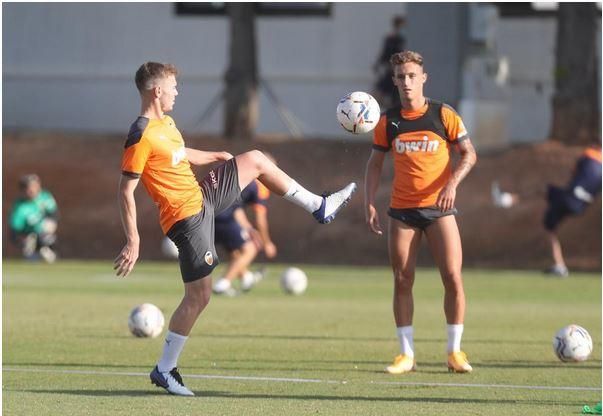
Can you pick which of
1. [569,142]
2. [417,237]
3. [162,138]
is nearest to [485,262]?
[569,142]

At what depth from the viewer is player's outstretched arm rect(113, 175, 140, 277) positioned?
32.4 ft

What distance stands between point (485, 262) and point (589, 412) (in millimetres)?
22019

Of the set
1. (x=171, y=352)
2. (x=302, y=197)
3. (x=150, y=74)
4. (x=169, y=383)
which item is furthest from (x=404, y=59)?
(x=169, y=383)

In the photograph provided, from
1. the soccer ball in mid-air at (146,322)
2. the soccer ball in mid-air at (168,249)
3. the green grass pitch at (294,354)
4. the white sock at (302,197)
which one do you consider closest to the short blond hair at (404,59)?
the white sock at (302,197)

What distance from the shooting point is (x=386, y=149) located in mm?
12008

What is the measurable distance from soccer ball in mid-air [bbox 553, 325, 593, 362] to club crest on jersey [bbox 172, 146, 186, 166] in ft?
13.6

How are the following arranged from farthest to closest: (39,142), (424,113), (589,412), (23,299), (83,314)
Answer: (39,142) < (23,299) < (83,314) < (424,113) < (589,412)

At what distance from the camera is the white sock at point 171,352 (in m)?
10.5

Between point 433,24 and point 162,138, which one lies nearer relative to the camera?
point 162,138

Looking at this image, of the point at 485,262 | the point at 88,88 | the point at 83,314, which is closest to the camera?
the point at 83,314

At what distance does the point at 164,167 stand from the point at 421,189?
8.08 feet

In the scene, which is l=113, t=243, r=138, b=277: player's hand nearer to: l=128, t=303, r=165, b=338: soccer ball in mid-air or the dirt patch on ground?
l=128, t=303, r=165, b=338: soccer ball in mid-air

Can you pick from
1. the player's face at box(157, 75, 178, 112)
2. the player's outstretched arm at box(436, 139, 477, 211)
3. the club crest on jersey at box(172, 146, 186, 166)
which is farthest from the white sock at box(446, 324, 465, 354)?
the player's face at box(157, 75, 178, 112)

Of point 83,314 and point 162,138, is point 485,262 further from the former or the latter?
point 162,138
